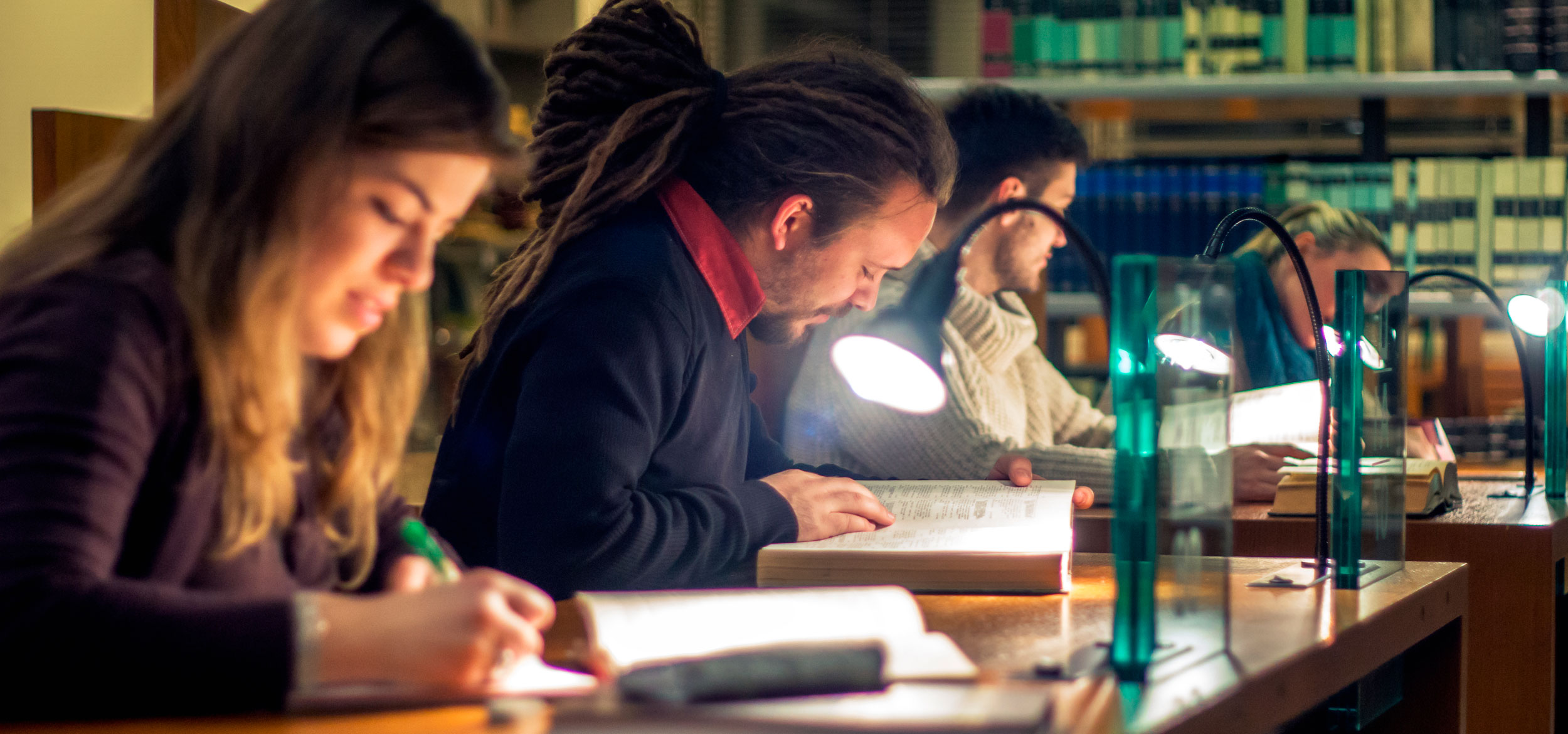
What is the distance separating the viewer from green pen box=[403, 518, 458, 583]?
2.85 feet

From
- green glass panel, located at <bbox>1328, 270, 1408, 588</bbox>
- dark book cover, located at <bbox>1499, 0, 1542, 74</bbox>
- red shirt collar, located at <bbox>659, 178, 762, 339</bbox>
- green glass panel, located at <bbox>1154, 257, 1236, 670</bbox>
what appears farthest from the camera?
dark book cover, located at <bbox>1499, 0, 1542, 74</bbox>

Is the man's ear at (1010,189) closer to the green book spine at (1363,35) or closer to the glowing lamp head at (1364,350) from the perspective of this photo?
the glowing lamp head at (1364,350)

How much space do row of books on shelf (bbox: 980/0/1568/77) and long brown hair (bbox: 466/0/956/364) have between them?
1806 mm

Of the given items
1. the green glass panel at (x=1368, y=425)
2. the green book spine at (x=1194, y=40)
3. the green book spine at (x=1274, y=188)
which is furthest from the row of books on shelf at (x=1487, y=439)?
the green glass panel at (x=1368, y=425)

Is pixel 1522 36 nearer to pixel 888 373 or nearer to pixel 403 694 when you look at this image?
pixel 888 373

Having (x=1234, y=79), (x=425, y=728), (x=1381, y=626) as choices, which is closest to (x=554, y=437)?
(x=425, y=728)

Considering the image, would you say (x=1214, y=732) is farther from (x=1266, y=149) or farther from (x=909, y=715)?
(x=1266, y=149)

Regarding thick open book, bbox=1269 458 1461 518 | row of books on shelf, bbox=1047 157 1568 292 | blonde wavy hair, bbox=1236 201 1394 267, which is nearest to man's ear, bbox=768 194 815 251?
thick open book, bbox=1269 458 1461 518

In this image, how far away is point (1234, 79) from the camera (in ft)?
10.2

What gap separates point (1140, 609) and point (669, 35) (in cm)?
88

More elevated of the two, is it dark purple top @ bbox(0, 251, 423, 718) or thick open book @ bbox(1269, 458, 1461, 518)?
dark purple top @ bbox(0, 251, 423, 718)

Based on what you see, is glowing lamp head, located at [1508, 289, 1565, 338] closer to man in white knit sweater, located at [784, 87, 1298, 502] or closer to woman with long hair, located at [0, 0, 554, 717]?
man in white knit sweater, located at [784, 87, 1298, 502]

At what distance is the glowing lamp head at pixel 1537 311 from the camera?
6.73 ft

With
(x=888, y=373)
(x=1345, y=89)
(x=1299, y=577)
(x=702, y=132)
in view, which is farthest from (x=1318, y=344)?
(x=1345, y=89)
